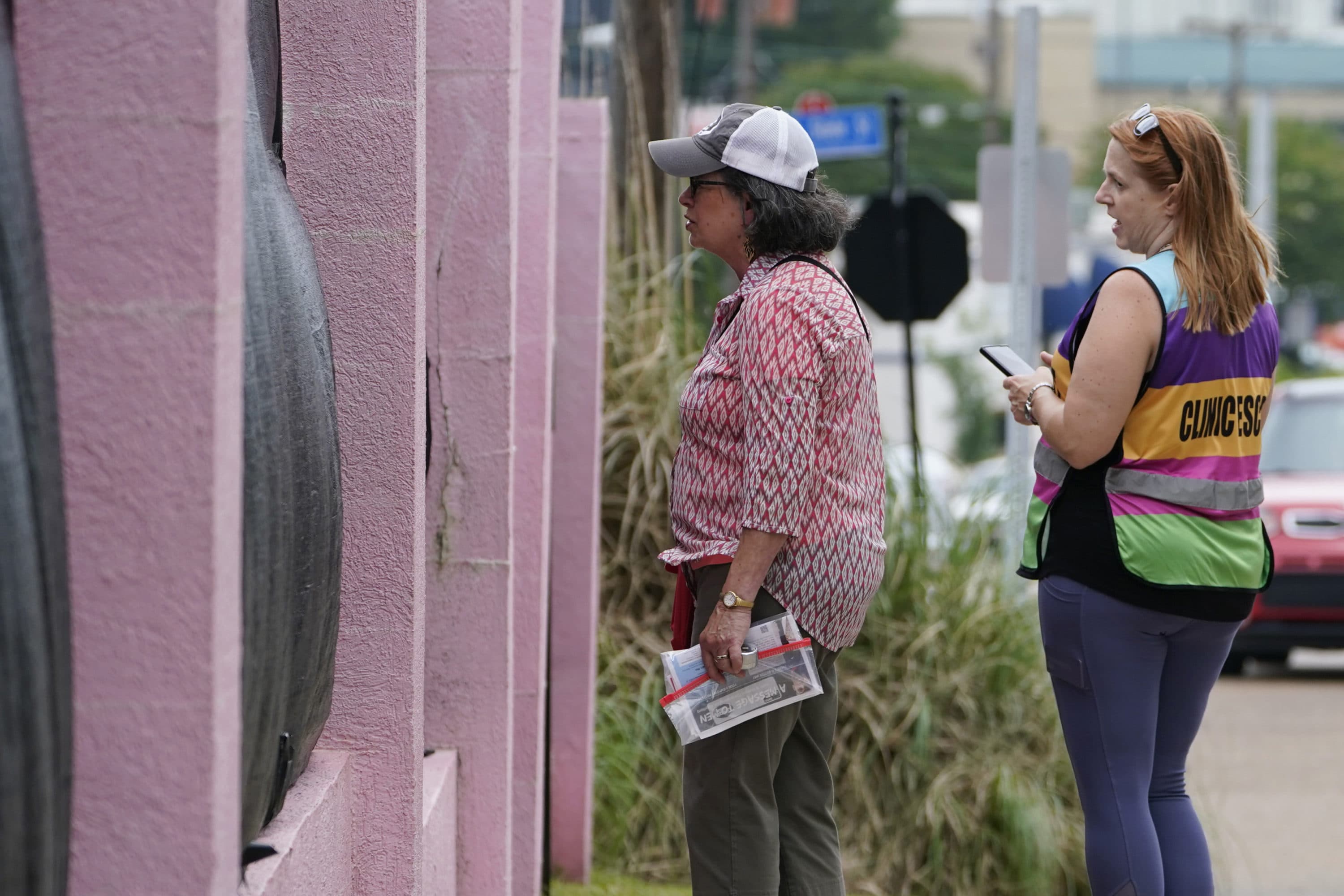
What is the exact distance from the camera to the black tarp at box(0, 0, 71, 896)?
149 centimetres

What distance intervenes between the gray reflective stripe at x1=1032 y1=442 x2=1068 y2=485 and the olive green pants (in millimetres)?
568

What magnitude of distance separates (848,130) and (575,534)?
28.5 feet

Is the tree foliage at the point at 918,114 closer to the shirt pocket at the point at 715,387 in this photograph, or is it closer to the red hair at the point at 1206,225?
the red hair at the point at 1206,225

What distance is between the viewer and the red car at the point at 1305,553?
1042cm

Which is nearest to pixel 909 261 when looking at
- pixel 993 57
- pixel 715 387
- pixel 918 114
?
pixel 715 387

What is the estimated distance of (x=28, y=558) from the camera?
1522 millimetres

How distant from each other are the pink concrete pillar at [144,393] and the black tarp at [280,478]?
1.14 ft

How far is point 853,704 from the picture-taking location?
233 inches

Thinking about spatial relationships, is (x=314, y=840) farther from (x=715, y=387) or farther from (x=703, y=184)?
(x=703, y=184)

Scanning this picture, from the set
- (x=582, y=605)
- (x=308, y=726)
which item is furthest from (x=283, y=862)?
(x=582, y=605)

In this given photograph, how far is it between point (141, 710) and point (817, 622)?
66.1 inches

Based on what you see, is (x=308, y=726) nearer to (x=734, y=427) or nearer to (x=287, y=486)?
(x=287, y=486)

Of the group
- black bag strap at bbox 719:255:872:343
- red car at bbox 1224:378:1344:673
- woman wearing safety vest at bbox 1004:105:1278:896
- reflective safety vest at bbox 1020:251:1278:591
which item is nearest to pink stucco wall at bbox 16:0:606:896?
black bag strap at bbox 719:255:872:343

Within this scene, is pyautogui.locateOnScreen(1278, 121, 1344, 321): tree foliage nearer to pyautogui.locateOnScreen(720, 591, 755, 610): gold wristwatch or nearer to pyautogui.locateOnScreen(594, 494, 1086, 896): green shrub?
→ pyautogui.locateOnScreen(594, 494, 1086, 896): green shrub
